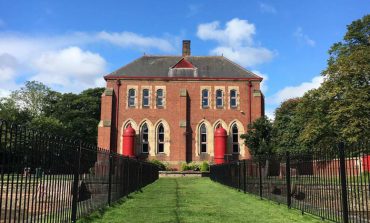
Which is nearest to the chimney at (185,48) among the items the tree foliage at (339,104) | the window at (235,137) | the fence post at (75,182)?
the window at (235,137)

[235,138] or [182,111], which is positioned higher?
[182,111]

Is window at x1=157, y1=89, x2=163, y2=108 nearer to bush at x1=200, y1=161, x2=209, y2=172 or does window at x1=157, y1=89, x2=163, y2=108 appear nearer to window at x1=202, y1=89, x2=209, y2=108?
window at x1=202, y1=89, x2=209, y2=108

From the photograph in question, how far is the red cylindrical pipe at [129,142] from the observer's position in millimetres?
42469

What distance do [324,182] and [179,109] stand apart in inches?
1382

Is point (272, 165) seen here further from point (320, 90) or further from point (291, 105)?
point (291, 105)

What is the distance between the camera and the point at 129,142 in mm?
Result: 42469

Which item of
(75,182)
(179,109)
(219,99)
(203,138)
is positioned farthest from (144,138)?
(75,182)

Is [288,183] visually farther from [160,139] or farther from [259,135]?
[160,139]

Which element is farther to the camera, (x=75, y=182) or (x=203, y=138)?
A: (x=203, y=138)

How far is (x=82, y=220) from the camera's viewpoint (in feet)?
30.9

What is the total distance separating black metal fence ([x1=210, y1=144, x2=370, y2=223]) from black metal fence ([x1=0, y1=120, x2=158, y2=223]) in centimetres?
544

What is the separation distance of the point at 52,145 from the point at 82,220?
2.76 m

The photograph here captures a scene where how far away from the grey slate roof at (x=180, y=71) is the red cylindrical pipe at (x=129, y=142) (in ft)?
21.5

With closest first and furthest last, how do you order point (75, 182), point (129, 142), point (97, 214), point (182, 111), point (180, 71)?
point (75, 182) → point (97, 214) → point (129, 142) → point (182, 111) → point (180, 71)
